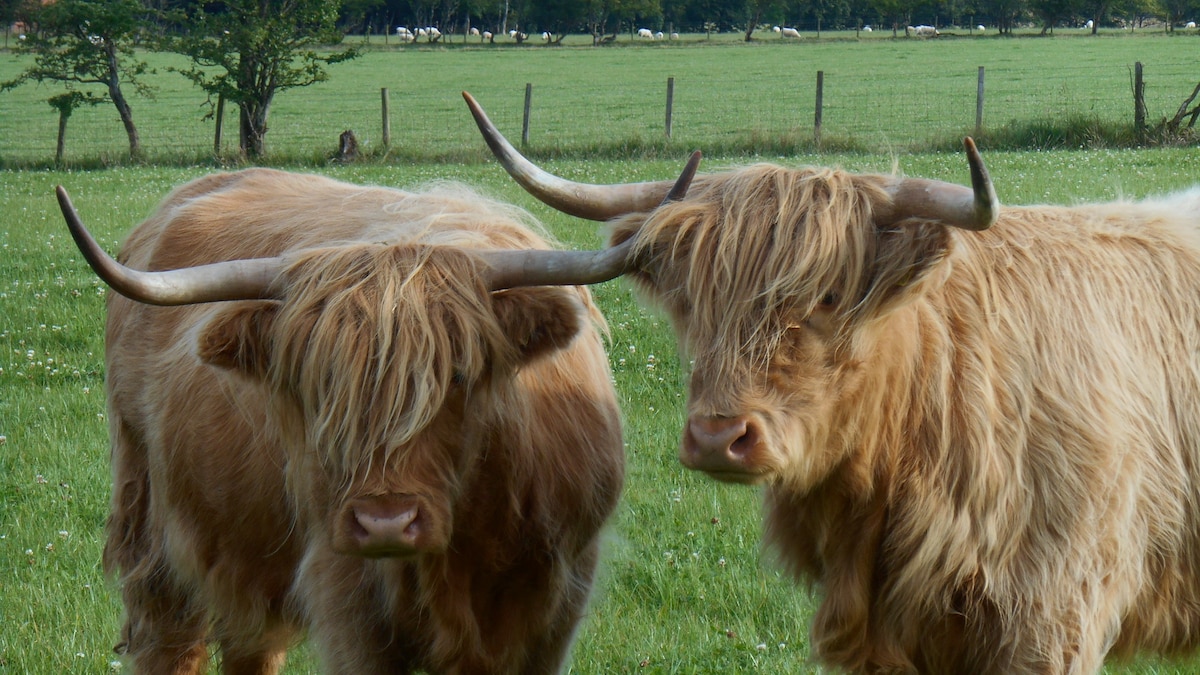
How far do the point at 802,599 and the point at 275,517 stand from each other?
73.6 inches

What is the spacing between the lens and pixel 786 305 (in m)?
2.67

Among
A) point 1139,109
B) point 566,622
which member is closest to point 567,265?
point 566,622

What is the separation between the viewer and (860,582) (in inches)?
117

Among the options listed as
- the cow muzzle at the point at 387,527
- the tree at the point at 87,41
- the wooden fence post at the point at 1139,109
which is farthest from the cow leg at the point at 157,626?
the tree at the point at 87,41

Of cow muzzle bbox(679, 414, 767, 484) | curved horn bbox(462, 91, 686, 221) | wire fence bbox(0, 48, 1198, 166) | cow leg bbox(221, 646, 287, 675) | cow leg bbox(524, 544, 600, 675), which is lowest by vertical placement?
cow leg bbox(221, 646, 287, 675)

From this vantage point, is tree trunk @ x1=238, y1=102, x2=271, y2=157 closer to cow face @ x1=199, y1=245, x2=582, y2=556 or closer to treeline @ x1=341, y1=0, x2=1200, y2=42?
cow face @ x1=199, y1=245, x2=582, y2=556

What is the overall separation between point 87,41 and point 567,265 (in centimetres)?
2286

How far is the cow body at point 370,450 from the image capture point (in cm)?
283

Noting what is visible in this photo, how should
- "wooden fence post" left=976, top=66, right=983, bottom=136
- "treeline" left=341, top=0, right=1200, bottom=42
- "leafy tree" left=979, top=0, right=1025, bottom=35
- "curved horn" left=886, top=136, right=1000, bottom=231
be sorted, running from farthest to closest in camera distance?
"treeline" left=341, top=0, right=1200, bottom=42
"leafy tree" left=979, top=0, right=1025, bottom=35
"wooden fence post" left=976, top=66, right=983, bottom=136
"curved horn" left=886, top=136, right=1000, bottom=231

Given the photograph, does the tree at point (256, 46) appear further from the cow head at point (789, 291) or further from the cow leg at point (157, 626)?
the cow head at point (789, 291)

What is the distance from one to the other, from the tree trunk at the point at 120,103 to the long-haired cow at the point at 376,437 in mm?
19024

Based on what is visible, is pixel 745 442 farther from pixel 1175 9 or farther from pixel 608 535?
pixel 1175 9

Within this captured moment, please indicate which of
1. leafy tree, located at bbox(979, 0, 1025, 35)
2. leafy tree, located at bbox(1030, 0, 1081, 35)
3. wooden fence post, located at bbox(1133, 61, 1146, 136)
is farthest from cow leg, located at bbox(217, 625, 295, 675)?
leafy tree, located at bbox(1030, 0, 1081, 35)

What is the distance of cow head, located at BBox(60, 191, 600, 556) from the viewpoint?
278 centimetres
